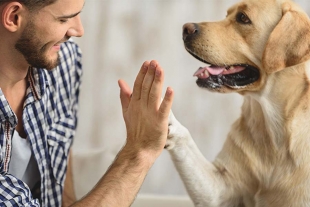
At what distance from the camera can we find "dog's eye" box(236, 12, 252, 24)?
1.61m

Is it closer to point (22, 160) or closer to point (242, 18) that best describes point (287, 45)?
point (242, 18)

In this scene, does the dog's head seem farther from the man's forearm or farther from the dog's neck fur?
the man's forearm

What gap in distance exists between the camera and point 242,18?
1.63 meters

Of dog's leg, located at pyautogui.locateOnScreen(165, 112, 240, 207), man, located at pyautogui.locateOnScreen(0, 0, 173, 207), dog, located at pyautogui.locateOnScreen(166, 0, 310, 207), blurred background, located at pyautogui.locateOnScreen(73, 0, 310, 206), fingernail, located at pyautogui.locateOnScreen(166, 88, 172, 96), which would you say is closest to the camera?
fingernail, located at pyautogui.locateOnScreen(166, 88, 172, 96)

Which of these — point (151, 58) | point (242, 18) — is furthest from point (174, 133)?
point (151, 58)

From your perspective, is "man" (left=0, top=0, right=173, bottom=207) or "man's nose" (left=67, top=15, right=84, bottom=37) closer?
"man" (left=0, top=0, right=173, bottom=207)

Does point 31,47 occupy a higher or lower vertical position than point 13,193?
higher

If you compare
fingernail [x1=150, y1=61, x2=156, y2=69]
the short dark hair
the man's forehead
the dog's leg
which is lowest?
the dog's leg

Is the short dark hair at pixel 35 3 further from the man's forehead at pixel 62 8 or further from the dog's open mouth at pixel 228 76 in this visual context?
the dog's open mouth at pixel 228 76

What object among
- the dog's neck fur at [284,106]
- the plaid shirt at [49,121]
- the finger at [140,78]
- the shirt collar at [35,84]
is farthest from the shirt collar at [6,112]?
the dog's neck fur at [284,106]

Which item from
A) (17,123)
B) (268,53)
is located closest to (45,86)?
(17,123)

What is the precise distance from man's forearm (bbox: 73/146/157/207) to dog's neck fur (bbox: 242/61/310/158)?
383 mm

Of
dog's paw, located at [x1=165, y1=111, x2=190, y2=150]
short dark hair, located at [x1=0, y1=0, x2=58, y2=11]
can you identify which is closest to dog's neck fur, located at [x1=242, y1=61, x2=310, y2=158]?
dog's paw, located at [x1=165, y1=111, x2=190, y2=150]

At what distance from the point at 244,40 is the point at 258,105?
0.67 feet
